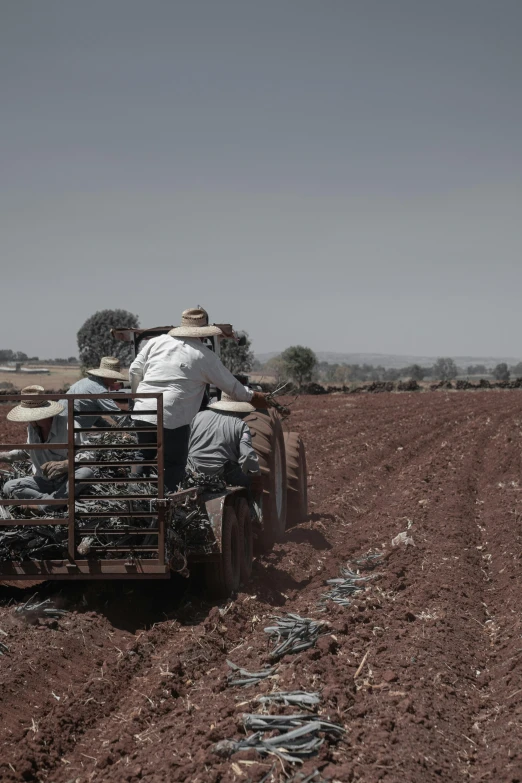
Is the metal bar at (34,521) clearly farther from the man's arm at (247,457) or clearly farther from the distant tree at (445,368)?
the distant tree at (445,368)

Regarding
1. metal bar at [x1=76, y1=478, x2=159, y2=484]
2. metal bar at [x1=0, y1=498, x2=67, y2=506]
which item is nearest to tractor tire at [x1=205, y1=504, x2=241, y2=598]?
metal bar at [x1=76, y1=478, x2=159, y2=484]

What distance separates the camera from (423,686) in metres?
4.86

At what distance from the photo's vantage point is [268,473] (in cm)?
842

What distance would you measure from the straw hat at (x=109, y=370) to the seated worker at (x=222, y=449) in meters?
0.88

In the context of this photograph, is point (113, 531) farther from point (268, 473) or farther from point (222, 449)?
point (268, 473)

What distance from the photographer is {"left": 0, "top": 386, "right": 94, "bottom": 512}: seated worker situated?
Result: 6.33m

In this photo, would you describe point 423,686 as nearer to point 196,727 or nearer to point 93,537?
point 196,727

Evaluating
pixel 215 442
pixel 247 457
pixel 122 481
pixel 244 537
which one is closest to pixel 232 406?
pixel 215 442

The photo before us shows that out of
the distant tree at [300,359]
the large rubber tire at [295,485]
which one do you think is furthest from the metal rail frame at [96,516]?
the distant tree at [300,359]

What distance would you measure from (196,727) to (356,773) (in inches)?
36.5

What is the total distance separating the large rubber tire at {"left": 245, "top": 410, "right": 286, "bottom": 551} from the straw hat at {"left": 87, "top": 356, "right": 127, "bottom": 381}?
1.50m

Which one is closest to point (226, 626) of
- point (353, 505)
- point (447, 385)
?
point (353, 505)

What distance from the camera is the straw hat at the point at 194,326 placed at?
6.93 meters

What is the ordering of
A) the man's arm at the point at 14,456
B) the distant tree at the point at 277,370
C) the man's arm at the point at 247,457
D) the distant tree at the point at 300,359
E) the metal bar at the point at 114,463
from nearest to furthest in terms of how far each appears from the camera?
the metal bar at the point at 114,463 → the man's arm at the point at 14,456 → the man's arm at the point at 247,457 → the distant tree at the point at 277,370 → the distant tree at the point at 300,359
